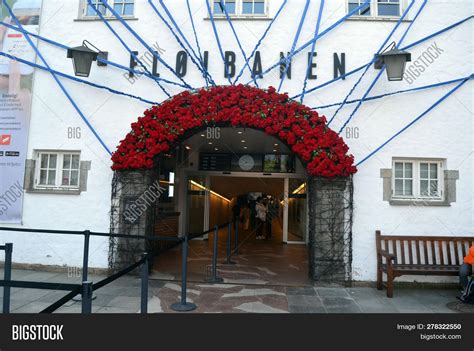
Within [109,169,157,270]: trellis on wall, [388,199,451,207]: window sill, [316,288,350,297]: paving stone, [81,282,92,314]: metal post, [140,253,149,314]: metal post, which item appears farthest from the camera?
[109,169,157,270]: trellis on wall

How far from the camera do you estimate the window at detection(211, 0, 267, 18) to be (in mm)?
7727

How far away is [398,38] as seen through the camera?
7.27m

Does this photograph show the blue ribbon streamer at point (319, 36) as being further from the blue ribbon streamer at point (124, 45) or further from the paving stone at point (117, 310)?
the paving stone at point (117, 310)

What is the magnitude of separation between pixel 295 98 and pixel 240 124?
1244 millimetres

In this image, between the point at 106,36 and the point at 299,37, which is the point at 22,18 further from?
the point at 299,37

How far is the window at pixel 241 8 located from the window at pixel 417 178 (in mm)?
4055

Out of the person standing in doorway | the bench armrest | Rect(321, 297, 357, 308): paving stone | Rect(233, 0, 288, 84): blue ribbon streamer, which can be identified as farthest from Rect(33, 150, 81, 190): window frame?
the person standing in doorway

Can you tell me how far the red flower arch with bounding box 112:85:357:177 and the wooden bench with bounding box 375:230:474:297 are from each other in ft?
4.77

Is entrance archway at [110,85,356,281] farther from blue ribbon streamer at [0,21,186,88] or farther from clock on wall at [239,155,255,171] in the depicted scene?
clock on wall at [239,155,255,171]

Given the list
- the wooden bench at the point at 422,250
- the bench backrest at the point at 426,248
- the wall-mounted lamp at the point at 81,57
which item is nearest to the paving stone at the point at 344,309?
the wooden bench at the point at 422,250

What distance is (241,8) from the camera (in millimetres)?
7766

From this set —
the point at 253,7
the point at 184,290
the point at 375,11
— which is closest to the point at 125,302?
the point at 184,290

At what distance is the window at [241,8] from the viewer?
7.73 metres

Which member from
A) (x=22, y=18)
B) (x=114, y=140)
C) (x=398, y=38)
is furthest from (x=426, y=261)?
(x=22, y=18)
